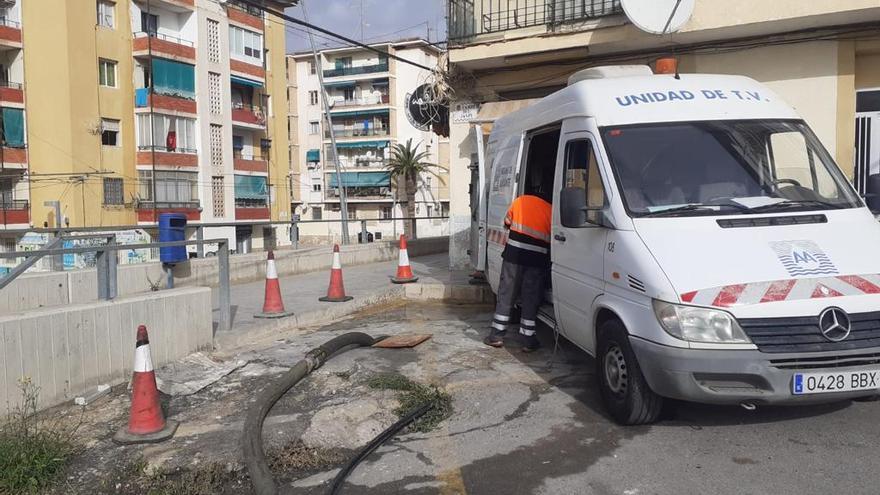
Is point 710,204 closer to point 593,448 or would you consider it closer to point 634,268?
point 634,268

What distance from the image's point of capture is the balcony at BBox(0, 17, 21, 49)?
36.8 meters

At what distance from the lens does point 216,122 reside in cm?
4456

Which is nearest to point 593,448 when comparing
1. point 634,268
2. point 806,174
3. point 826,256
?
point 634,268

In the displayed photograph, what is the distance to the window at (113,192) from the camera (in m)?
39.4

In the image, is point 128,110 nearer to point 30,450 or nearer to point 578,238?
point 30,450

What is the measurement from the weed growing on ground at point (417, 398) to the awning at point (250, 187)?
4340 cm

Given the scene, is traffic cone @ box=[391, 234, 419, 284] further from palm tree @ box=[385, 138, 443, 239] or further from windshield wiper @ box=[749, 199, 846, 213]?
palm tree @ box=[385, 138, 443, 239]

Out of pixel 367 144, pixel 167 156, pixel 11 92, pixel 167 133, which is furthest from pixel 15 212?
pixel 367 144

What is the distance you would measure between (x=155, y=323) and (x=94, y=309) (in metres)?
0.67

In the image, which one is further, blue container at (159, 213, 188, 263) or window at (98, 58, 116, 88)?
window at (98, 58, 116, 88)

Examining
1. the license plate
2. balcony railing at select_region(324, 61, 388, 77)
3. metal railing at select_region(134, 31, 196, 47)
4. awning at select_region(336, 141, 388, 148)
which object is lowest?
the license plate

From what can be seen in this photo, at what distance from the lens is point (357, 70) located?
2601 inches

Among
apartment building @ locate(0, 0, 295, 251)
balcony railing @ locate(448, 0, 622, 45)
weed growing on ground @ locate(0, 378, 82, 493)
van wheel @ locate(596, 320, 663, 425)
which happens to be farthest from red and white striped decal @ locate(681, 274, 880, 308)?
apartment building @ locate(0, 0, 295, 251)

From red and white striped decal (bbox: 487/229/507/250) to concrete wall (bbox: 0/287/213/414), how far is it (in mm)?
3128
